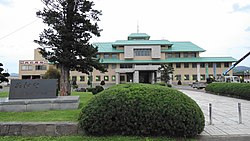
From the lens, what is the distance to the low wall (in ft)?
18.8

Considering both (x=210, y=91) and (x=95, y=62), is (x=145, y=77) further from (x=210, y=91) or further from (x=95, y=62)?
(x=95, y=62)

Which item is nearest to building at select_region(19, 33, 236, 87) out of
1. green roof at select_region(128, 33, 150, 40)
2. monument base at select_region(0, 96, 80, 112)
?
green roof at select_region(128, 33, 150, 40)

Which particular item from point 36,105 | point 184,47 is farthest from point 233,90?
point 184,47

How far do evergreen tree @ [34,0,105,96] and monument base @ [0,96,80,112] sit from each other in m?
5.53

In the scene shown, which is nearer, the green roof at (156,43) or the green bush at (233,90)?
the green bush at (233,90)

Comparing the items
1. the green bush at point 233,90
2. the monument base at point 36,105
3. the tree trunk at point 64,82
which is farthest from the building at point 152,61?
the monument base at point 36,105

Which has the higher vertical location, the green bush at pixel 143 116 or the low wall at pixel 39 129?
the green bush at pixel 143 116

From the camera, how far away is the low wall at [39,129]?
573 centimetres

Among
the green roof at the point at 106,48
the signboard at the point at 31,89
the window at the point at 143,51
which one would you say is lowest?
the signboard at the point at 31,89

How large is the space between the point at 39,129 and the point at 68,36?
9.55 m

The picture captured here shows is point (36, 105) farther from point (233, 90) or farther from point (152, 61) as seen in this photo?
point (152, 61)

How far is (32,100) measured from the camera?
9.16 meters

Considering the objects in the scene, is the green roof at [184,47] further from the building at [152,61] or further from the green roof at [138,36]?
the green roof at [138,36]

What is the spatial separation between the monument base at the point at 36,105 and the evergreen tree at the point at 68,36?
18.2 feet
